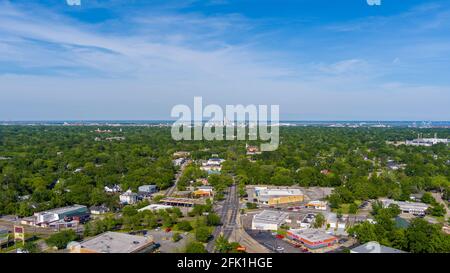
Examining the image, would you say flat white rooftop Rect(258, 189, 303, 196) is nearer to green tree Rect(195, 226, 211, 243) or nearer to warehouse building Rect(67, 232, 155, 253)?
green tree Rect(195, 226, 211, 243)

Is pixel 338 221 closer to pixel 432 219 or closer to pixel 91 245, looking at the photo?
pixel 432 219

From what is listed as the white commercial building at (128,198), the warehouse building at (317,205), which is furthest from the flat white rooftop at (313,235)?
the white commercial building at (128,198)

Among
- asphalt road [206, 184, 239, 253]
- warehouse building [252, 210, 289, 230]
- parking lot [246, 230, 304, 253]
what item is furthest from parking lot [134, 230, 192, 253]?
warehouse building [252, 210, 289, 230]

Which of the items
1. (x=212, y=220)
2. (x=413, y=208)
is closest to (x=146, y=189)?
(x=212, y=220)

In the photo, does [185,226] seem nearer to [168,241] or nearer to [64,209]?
[168,241]

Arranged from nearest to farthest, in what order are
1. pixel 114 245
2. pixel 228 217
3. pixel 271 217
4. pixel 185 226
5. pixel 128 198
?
1. pixel 114 245
2. pixel 185 226
3. pixel 271 217
4. pixel 228 217
5. pixel 128 198

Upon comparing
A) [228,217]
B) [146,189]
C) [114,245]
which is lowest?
[228,217]

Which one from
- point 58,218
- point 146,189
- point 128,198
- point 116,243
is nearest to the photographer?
point 116,243
